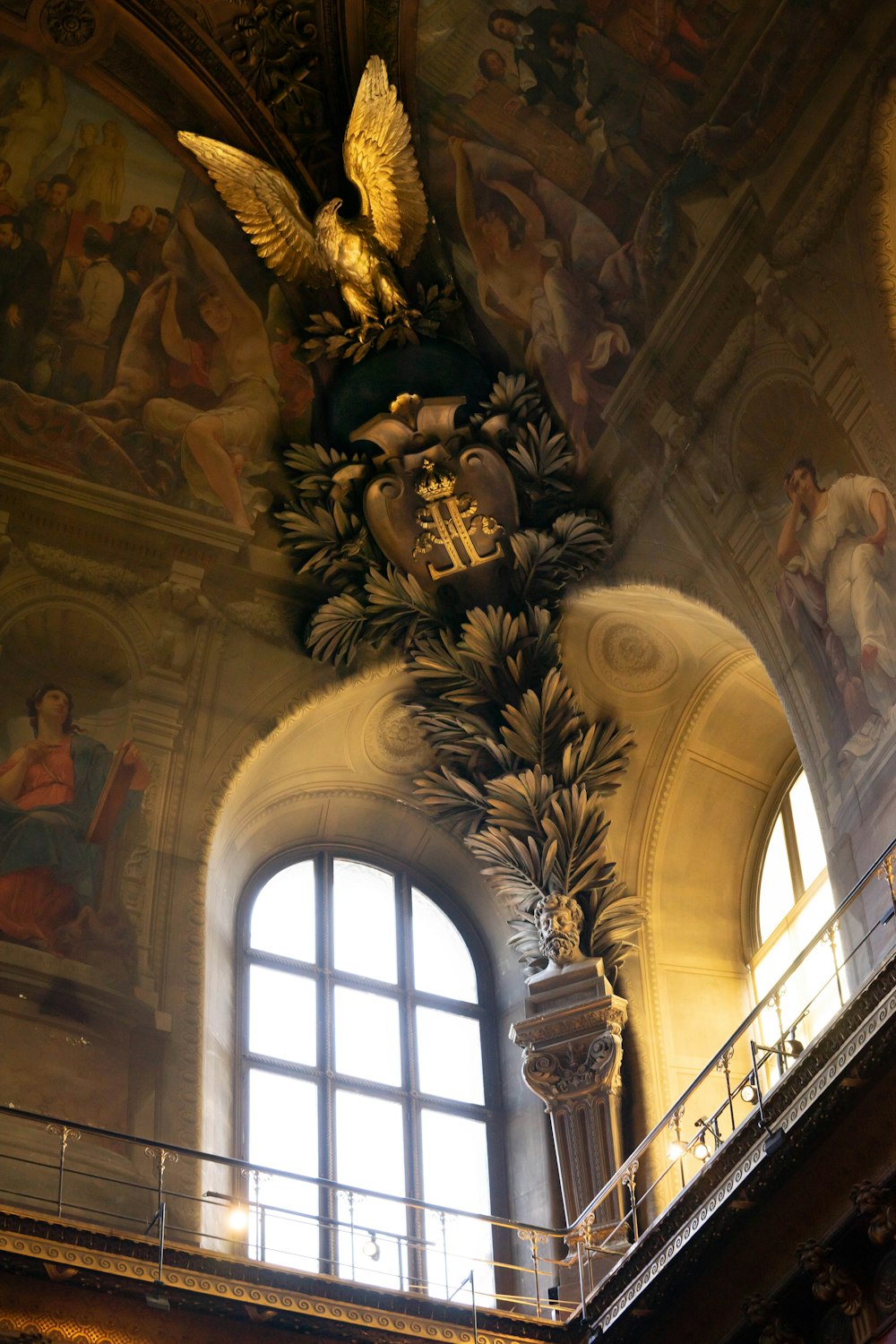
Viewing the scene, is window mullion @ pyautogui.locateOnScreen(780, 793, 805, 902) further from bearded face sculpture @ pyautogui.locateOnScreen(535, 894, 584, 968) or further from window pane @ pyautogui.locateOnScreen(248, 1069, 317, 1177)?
window pane @ pyautogui.locateOnScreen(248, 1069, 317, 1177)

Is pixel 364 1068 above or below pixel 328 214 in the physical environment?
below

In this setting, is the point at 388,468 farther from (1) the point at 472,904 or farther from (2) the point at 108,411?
(1) the point at 472,904

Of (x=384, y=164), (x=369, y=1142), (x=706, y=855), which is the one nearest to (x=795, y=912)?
(x=706, y=855)

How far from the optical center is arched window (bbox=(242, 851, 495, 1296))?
14.7 m

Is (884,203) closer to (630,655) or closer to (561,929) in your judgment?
(630,655)

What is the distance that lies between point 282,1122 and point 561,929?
2.44 metres

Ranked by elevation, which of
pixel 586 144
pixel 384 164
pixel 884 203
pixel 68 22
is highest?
pixel 68 22

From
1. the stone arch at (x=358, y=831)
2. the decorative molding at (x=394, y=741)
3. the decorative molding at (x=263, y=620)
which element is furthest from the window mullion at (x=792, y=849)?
the decorative molding at (x=263, y=620)

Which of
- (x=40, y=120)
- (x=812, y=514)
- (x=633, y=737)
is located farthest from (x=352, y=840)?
(x=40, y=120)

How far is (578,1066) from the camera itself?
49.8 ft

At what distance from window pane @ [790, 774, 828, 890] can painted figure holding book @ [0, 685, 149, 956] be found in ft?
16.0

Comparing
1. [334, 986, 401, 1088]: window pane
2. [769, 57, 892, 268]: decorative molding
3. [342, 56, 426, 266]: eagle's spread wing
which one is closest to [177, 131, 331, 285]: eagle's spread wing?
[342, 56, 426, 266]: eagle's spread wing

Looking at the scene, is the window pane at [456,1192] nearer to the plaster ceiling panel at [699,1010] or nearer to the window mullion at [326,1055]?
the window mullion at [326,1055]

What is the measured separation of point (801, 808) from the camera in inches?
630
